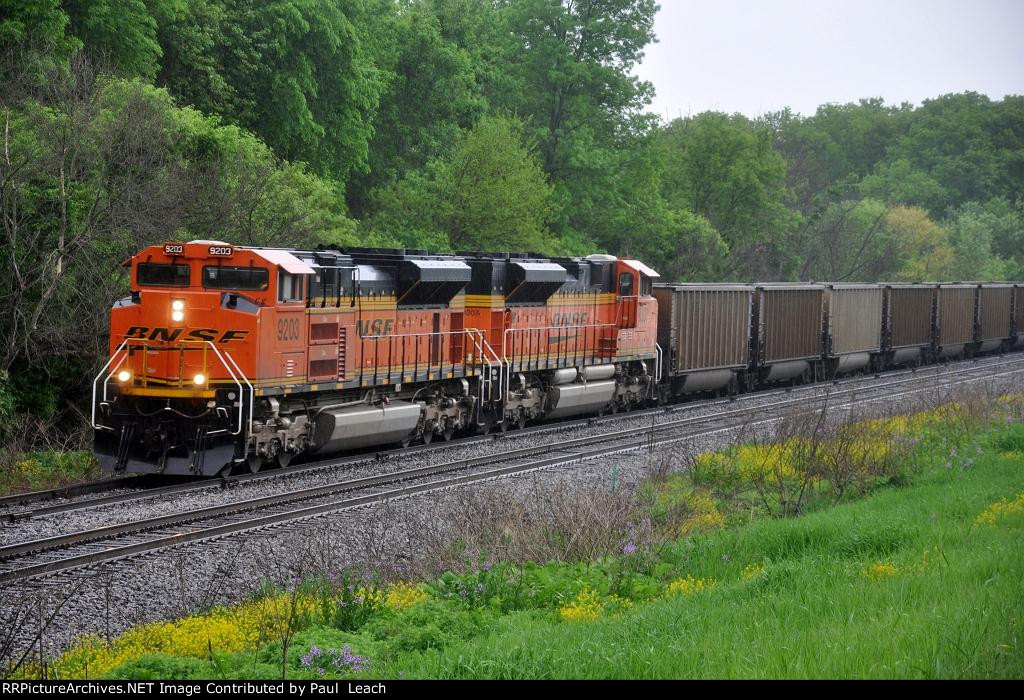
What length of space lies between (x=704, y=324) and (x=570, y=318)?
231 inches

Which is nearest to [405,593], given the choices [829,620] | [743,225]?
[829,620]

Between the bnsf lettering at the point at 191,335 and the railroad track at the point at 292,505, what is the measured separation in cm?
252

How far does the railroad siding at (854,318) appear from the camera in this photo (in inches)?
1374

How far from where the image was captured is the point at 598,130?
51406mm

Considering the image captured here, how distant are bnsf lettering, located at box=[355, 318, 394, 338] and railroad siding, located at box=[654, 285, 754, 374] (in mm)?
10590

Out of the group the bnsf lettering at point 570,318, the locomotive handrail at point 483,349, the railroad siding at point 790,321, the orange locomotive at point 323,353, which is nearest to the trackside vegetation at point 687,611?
the orange locomotive at point 323,353

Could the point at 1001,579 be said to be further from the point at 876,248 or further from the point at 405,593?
the point at 876,248

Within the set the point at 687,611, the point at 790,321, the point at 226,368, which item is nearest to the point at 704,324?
the point at 790,321

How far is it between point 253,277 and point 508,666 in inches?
433

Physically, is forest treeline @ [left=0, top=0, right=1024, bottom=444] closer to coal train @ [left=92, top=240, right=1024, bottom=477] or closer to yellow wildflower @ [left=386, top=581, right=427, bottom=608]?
coal train @ [left=92, top=240, right=1024, bottom=477]

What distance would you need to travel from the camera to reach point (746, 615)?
7.85 m

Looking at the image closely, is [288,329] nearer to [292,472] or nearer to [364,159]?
A: [292,472]

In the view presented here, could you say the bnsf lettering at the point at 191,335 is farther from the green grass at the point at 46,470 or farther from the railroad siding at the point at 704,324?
the railroad siding at the point at 704,324

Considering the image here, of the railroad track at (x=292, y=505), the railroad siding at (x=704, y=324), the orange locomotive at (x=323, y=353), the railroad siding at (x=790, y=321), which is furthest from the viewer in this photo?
the railroad siding at (x=790, y=321)
